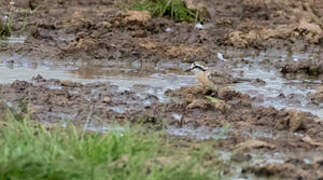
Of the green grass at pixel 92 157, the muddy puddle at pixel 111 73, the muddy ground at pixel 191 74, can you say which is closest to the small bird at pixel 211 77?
the muddy ground at pixel 191 74

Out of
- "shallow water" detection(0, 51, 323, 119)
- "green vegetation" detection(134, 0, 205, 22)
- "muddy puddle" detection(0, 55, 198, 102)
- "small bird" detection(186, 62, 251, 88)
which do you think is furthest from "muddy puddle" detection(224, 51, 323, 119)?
"green vegetation" detection(134, 0, 205, 22)

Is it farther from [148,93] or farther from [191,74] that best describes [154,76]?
[148,93]

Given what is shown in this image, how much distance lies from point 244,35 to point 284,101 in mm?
3876

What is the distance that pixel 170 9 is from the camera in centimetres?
1484

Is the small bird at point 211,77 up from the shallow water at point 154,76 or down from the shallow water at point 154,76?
up

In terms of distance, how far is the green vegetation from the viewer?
48.3 ft

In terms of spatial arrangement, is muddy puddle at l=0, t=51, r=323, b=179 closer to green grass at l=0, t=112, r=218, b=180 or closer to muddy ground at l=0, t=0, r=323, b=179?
muddy ground at l=0, t=0, r=323, b=179

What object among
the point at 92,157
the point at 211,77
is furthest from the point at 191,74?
the point at 92,157

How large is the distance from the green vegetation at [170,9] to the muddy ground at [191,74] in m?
0.26

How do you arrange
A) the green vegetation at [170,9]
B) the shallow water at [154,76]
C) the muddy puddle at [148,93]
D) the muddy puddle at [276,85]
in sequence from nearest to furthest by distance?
the muddy puddle at [148,93]
the muddy puddle at [276,85]
the shallow water at [154,76]
the green vegetation at [170,9]

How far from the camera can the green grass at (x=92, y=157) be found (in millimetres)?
5832

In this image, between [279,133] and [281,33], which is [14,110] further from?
[281,33]

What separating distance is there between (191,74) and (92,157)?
576cm

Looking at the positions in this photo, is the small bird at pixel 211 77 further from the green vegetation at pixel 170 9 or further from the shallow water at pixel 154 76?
the green vegetation at pixel 170 9
